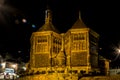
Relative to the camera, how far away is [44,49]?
68562mm

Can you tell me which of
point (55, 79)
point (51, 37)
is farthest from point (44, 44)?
point (55, 79)

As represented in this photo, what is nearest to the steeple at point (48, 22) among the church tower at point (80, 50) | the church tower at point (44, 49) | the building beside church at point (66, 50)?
the building beside church at point (66, 50)

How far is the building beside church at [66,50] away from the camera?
209ft

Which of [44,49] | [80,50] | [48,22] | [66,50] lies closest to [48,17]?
[48,22]

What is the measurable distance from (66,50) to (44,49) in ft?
17.4

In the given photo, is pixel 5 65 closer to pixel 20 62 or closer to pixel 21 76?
pixel 20 62

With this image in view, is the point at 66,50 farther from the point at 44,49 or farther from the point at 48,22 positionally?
the point at 48,22

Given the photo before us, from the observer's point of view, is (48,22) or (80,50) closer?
(80,50)

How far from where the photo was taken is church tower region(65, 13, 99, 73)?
6331 centimetres

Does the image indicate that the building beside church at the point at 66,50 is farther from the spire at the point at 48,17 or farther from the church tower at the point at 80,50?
the spire at the point at 48,17

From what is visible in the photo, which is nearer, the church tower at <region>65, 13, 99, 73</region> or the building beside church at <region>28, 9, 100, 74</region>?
the church tower at <region>65, 13, 99, 73</region>

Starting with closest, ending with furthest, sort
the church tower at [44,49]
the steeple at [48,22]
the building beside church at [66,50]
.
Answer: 1. the building beside church at [66,50]
2. the church tower at [44,49]
3. the steeple at [48,22]

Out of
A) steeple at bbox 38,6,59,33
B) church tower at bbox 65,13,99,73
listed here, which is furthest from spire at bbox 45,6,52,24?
church tower at bbox 65,13,99,73

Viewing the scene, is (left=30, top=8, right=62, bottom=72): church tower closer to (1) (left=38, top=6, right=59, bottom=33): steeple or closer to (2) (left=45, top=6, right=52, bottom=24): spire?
(1) (left=38, top=6, right=59, bottom=33): steeple
